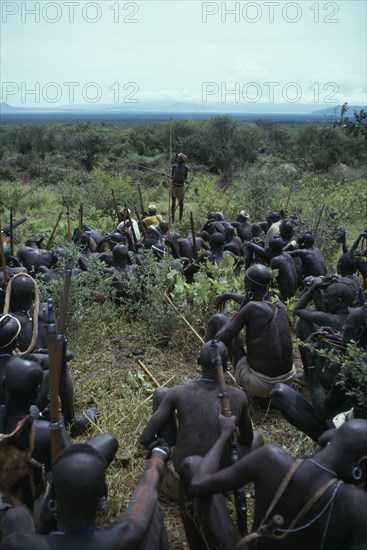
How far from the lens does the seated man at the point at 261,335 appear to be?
4668mm

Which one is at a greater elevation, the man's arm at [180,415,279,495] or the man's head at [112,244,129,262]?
the man's head at [112,244,129,262]

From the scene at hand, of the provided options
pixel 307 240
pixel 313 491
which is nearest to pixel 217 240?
pixel 307 240

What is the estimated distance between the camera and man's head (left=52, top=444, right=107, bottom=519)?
2109mm

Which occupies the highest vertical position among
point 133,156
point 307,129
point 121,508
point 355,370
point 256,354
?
point 307,129

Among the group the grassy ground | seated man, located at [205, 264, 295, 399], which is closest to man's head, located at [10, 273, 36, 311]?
the grassy ground

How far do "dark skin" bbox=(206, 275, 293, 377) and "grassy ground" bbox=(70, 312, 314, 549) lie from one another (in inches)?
17.1

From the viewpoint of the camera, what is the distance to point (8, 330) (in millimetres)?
3588

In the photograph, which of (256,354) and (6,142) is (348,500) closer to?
A: (256,354)

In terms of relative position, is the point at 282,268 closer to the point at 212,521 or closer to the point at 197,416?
the point at 197,416

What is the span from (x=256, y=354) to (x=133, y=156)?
24.1 m

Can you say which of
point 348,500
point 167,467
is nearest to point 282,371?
point 167,467

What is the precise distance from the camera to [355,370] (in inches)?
124

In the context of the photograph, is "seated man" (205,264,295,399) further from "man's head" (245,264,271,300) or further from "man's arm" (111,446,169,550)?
"man's arm" (111,446,169,550)

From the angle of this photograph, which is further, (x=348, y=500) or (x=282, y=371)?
(x=282, y=371)
